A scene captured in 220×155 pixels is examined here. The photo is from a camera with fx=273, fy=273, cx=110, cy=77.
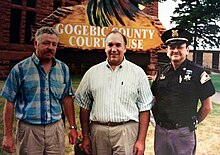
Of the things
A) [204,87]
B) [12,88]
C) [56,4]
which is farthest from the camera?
[56,4]

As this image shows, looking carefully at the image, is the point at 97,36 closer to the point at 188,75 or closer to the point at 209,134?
the point at 188,75

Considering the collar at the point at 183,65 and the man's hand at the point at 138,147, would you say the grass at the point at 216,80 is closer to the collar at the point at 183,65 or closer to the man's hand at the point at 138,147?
the collar at the point at 183,65

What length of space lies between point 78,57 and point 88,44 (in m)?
0.11

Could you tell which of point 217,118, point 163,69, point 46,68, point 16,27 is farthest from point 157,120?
point 16,27

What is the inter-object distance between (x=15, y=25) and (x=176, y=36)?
105cm

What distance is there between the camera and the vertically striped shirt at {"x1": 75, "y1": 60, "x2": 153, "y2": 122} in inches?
60.3

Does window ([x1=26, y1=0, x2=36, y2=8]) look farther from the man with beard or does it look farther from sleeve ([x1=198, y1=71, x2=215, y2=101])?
sleeve ([x1=198, y1=71, x2=215, y2=101])

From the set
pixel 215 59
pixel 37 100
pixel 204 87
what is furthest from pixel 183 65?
pixel 37 100

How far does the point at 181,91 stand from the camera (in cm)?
172

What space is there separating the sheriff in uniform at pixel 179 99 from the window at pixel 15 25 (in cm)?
95

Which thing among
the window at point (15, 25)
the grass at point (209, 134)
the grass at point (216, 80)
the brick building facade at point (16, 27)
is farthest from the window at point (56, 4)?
the grass at point (216, 80)

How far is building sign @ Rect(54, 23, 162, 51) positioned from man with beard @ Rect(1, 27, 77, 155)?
0.28 meters

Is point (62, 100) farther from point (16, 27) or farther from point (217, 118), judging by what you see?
point (217, 118)

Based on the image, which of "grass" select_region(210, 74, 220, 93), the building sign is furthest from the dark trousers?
the building sign
